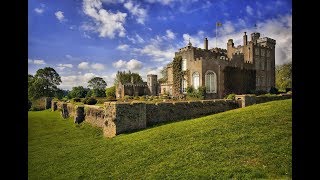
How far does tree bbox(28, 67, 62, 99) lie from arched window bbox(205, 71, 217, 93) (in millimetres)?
39143

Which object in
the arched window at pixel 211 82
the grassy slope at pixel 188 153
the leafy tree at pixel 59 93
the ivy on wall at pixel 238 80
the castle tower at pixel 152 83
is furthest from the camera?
the castle tower at pixel 152 83

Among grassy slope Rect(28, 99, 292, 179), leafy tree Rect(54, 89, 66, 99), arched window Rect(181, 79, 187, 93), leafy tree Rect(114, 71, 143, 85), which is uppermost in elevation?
leafy tree Rect(114, 71, 143, 85)

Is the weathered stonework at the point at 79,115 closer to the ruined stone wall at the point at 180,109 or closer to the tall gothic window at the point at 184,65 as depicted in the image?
the ruined stone wall at the point at 180,109

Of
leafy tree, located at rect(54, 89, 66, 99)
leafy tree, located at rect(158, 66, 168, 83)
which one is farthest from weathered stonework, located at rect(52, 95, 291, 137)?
leafy tree, located at rect(158, 66, 168, 83)

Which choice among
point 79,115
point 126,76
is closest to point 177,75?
point 79,115

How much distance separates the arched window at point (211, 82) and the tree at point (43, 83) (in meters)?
39.1

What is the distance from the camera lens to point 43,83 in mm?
55250

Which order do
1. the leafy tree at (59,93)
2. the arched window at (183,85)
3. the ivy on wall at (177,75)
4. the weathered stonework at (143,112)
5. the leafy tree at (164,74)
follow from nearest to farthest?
the weathered stonework at (143,112) → the arched window at (183,85) → the ivy on wall at (177,75) → the leafy tree at (59,93) → the leafy tree at (164,74)

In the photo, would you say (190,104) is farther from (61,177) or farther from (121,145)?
(61,177)

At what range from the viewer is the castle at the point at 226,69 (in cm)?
3172

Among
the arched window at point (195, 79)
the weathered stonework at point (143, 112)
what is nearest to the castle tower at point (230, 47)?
the arched window at point (195, 79)

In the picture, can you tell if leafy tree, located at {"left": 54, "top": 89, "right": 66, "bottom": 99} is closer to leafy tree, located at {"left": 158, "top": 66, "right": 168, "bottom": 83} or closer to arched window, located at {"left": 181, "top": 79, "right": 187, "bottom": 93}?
leafy tree, located at {"left": 158, "top": 66, "right": 168, "bottom": 83}

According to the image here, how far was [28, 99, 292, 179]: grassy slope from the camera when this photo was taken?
7.45m
